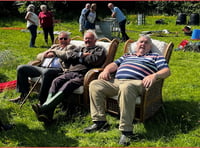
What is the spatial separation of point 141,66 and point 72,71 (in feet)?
3.42

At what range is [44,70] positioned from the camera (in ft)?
14.0

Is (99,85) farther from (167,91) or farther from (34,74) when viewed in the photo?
(167,91)

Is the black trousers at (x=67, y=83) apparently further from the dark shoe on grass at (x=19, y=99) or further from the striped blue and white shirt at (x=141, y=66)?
the dark shoe on grass at (x=19, y=99)

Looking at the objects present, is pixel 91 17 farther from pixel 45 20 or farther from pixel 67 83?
pixel 67 83

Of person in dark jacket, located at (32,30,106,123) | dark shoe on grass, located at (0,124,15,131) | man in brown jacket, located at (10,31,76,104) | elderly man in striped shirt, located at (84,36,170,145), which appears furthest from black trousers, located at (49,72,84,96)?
dark shoe on grass, located at (0,124,15,131)

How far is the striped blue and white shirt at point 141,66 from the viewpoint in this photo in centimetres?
384

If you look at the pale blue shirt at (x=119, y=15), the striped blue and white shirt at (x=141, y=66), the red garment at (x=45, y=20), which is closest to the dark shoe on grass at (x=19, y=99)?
the striped blue and white shirt at (x=141, y=66)

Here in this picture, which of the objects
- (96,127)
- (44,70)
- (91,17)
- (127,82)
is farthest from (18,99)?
(91,17)

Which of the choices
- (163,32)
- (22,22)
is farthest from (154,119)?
(22,22)

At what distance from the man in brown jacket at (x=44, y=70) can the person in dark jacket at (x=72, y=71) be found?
158 mm

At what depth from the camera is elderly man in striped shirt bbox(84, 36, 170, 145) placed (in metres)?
3.41

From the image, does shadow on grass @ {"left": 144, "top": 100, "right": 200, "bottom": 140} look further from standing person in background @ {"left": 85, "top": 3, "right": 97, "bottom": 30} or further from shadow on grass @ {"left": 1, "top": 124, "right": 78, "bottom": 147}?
standing person in background @ {"left": 85, "top": 3, "right": 97, "bottom": 30}

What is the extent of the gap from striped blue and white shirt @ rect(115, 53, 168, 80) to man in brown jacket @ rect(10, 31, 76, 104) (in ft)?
3.16

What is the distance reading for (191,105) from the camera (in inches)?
173
